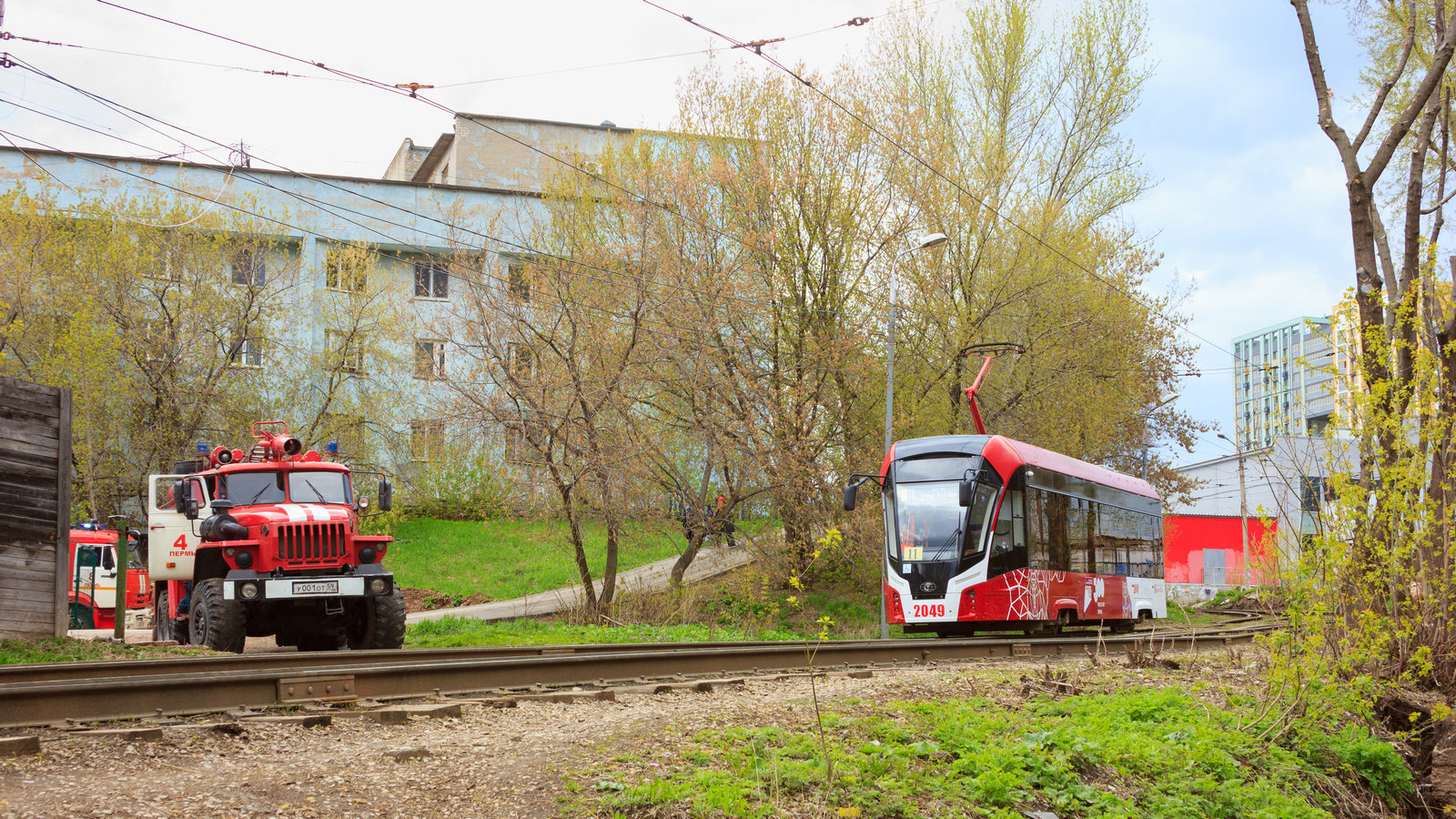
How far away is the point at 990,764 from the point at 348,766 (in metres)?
3.54

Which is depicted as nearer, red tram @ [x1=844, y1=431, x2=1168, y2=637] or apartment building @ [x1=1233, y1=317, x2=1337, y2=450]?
apartment building @ [x1=1233, y1=317, x2=1337, y2=450]

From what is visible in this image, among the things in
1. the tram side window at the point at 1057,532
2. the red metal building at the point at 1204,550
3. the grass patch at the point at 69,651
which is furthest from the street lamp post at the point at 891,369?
the red metal building at the point at 1204,550

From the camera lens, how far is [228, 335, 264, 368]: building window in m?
30.1

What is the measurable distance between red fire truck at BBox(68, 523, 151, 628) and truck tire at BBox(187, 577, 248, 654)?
9492 mm

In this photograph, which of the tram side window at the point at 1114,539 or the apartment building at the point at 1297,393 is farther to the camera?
the tram side window at the point at 1114,539

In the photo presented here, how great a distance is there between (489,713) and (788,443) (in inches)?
651

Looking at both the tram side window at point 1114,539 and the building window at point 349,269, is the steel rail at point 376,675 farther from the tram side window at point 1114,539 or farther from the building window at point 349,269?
the building window at point 349,269

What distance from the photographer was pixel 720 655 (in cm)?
1127

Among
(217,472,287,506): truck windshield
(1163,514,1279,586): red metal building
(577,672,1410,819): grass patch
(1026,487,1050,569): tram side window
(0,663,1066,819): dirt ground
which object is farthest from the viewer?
(1163,514,1279,586): red metal building

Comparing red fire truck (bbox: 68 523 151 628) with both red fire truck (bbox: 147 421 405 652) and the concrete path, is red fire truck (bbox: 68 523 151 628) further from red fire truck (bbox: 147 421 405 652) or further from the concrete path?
red fire truck (bbox: 147 421 405 652)

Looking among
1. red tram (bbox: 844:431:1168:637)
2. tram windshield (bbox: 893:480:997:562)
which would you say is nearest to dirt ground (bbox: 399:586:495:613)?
red tram (bbox: 844:431:1168:637)

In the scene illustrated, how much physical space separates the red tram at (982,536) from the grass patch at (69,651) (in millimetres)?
9643

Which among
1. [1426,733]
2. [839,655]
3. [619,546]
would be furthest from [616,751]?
[619,546]

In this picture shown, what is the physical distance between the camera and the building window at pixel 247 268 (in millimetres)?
30516
